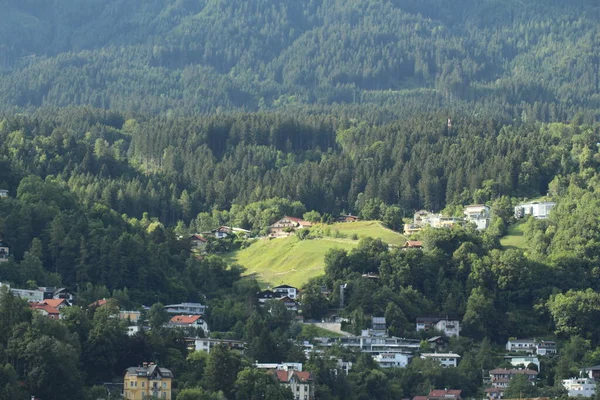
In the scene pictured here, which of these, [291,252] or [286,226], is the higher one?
[286,226]

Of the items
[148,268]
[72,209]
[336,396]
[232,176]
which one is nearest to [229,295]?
[148,268]

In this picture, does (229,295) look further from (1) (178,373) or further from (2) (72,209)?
(1) (178,373)

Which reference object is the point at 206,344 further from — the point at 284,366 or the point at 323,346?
the point at 323,346

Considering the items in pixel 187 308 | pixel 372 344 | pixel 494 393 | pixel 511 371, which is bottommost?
pixel 494 393

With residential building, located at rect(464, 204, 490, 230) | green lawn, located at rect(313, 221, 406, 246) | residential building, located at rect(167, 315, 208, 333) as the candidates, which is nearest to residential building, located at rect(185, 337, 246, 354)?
residential building, located at rect(167, 315, 208, 333)

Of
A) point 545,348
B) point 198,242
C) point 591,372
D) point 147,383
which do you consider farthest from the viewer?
point 198,242

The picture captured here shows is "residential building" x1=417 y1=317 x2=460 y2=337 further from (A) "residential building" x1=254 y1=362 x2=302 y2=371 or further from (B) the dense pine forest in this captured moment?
(A) "residential building" x1=254 y1=362 x2=302 y2=371

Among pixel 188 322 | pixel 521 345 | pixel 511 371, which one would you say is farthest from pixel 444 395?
pixel 188 322

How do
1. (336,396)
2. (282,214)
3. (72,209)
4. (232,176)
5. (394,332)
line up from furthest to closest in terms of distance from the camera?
(232,176)
(282,214)
(72,209)
(394,332)
(336,396)
